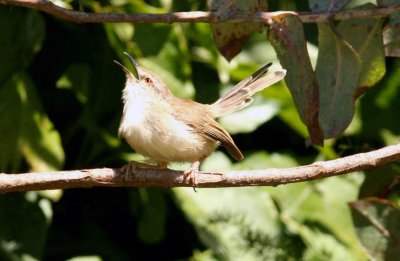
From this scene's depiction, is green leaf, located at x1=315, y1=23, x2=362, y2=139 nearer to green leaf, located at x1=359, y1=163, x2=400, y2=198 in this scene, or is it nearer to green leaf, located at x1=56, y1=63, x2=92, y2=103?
green leaf, located at x1=359, y1=163, x2=400, y2=198

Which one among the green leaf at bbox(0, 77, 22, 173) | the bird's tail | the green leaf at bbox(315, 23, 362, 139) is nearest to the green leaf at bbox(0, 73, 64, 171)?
the green leaf at bbox(0, 77, 22, 173)

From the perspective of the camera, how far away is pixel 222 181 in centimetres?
295

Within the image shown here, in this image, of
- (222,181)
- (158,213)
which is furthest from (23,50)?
(222,181)

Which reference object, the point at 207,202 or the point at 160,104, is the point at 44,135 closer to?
the point at 160,104

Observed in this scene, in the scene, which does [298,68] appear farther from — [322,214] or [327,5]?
[322,214]

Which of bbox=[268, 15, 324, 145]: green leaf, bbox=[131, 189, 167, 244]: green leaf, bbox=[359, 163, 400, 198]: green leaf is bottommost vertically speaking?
bbox=[131, 189, 167, 244]: green leaf

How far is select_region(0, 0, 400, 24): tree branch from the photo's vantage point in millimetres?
3148

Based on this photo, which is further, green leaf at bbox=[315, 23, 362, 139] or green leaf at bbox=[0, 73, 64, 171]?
green leaf at bbox=[0, 73, 64, 171]

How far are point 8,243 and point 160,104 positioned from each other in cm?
105

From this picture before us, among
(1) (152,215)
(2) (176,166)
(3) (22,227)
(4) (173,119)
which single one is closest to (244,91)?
(4) (173,119)

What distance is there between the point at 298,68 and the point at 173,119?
0.81 m

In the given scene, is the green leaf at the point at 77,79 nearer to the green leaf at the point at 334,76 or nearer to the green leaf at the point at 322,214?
the green leaf at the point at 322,214

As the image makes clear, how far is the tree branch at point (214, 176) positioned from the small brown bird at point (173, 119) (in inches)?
16.2

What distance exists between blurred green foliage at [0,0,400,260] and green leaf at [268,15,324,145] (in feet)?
2.73
